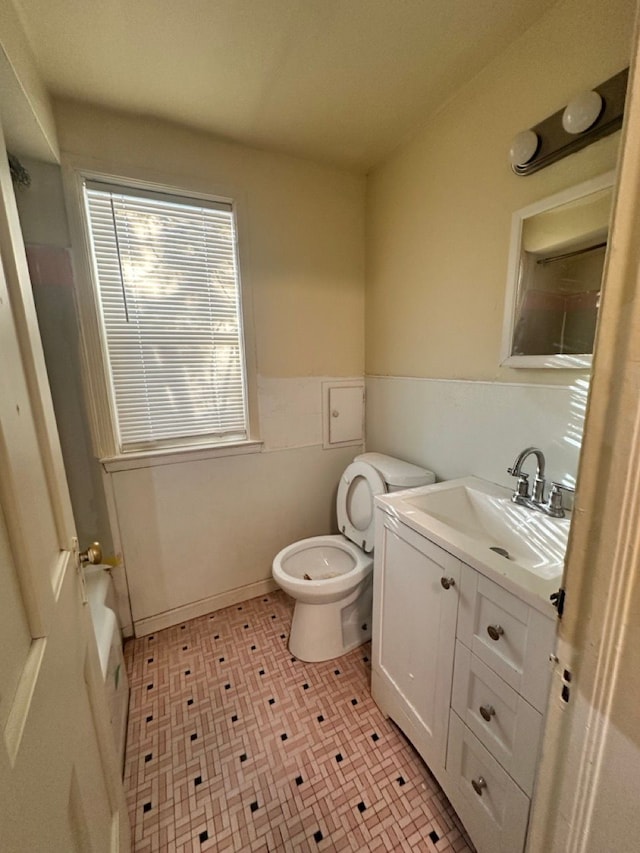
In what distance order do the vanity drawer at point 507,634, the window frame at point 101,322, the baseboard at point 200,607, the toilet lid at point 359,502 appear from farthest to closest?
the baseboard at point 200,607
the toilet lid at point 359,502
the window frame at point 101,322
the vanity drawer at point 507,634

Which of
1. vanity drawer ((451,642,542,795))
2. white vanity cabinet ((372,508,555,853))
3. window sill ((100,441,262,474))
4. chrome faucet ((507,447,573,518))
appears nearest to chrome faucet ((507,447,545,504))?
chrome faucet ((507,447,573,518))

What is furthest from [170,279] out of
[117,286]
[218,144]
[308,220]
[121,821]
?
[121,821]

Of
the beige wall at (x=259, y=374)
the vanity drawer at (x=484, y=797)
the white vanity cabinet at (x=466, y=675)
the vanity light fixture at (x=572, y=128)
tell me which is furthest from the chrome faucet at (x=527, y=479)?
the beige wall at (x=259, y=374)

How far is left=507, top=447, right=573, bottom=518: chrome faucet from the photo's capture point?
109 cm

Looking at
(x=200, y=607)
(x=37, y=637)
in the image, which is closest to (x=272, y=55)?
(x=37, y=637)

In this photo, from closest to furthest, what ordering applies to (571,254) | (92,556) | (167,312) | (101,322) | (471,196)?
(92,556), (571,254), (471,196), (101,322), (167,312)

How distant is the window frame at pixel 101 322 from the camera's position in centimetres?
142

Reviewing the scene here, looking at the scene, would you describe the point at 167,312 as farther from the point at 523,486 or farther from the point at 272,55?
the point at 523,486

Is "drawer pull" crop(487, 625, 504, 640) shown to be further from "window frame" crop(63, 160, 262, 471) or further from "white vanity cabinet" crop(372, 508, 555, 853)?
"window frame" crop(63, 160, 262, 471)

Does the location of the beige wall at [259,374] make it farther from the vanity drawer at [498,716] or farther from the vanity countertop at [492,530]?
the vanity drawer at [498,716]

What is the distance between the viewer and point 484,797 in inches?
36.0

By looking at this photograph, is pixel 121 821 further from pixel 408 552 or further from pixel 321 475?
pixel 321 475

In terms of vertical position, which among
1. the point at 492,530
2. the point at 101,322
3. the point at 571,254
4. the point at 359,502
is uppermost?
the point at 571,254

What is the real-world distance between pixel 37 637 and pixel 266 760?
118 cm
